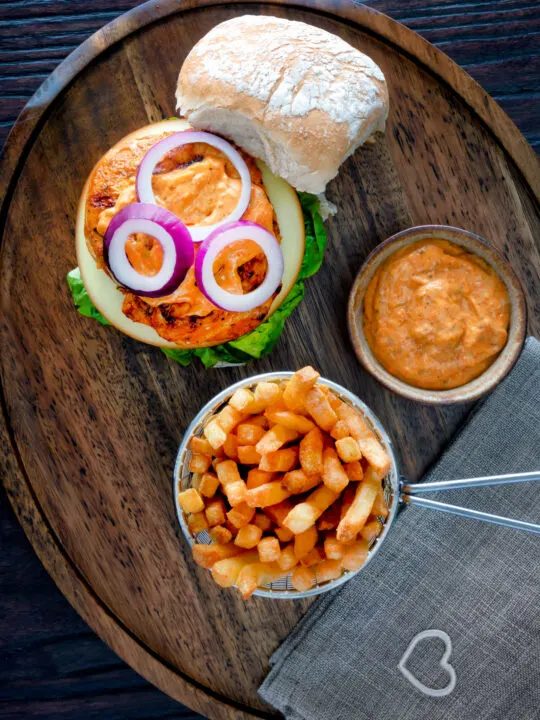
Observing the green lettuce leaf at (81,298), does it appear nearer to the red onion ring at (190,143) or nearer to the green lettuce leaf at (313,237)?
the red onion ring at (190,143)

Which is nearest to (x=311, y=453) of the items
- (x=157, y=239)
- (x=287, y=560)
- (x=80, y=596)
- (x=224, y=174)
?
(x=287, y=560)

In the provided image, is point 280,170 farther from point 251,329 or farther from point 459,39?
point 459,39

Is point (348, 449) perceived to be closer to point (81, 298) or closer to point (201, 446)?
point (201, 446)

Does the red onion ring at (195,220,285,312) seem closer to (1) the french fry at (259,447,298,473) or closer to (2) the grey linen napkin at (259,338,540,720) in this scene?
(1) the french fry at (259,447,298,473)

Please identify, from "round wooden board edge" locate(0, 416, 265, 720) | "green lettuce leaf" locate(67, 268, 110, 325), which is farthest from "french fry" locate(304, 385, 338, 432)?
"round wooden board edge" locate(0, 416, 265, 720)

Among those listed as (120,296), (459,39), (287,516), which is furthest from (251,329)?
(459,39)

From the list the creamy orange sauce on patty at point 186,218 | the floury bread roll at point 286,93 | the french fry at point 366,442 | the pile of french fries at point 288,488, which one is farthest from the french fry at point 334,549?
the floury bread roll at point 286,93
